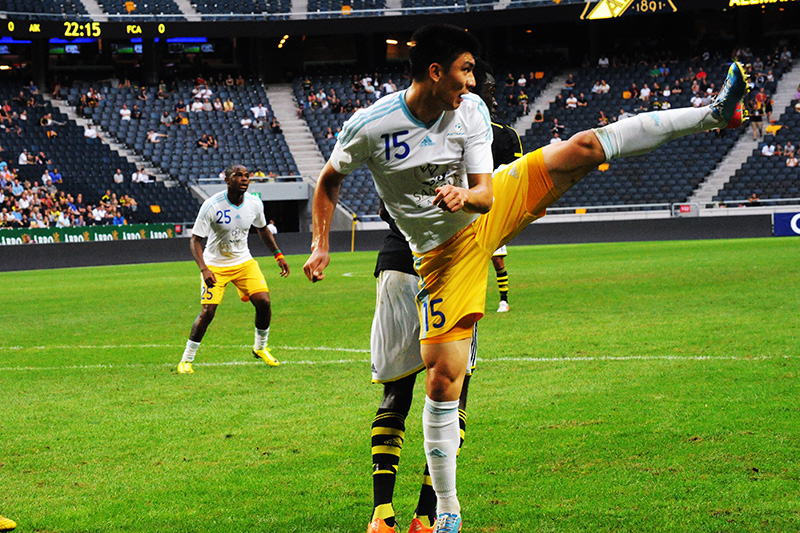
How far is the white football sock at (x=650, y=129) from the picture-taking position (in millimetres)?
4086

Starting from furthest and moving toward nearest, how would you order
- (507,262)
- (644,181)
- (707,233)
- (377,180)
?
(644,181) → (707,233) → (507,262) → (377,180)

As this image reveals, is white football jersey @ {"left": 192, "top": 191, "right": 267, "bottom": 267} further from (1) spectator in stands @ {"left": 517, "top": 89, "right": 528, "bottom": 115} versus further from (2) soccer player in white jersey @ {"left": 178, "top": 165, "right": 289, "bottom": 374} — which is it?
(1) spectator in stands @ {"left": 517, "top": 89, "right": 528, "bottom": 115}

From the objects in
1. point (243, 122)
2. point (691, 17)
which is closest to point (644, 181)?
point (691, 17)

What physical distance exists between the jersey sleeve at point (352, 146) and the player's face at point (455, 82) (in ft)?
1.30

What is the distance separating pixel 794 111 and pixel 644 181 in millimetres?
7826

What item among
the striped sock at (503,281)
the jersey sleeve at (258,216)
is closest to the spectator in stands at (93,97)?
the striped sock at (503,281)

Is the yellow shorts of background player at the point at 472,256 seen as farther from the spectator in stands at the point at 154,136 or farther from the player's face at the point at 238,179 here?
the spectator in stands at the point at 154,136

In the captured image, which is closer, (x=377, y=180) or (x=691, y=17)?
(x=377, y=180)

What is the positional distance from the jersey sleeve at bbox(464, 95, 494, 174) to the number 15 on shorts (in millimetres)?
642

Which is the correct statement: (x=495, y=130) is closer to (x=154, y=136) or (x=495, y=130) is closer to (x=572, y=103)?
(x=154, y=136)

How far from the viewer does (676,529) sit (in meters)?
3.89

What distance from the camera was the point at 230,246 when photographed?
10.3 meters

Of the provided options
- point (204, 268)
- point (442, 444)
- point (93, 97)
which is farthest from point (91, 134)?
point (442, 444)

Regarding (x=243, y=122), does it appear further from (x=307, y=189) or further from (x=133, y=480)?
(x=133, y=480)
